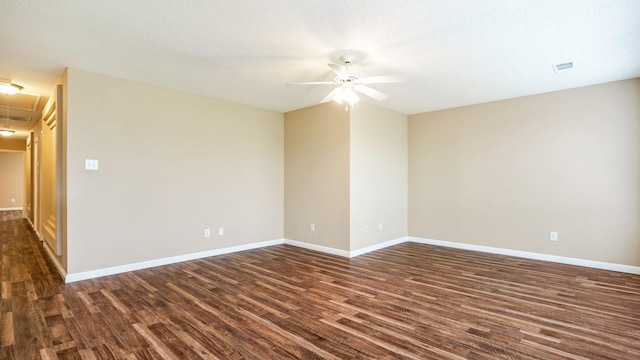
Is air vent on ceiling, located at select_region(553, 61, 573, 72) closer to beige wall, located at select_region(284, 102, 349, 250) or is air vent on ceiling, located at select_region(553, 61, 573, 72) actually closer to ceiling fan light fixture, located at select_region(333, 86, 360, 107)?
ceiling fan light fixture, located at select_region(333, 86, 360, 107)

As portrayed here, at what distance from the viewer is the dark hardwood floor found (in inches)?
88.3

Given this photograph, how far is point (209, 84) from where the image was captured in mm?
4262

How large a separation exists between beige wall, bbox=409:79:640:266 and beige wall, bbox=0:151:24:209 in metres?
14.0

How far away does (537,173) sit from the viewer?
4770 millimetres

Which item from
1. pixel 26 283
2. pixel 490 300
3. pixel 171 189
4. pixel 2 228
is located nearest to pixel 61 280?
pixel 26 283

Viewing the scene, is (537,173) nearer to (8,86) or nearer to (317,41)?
(317,41)

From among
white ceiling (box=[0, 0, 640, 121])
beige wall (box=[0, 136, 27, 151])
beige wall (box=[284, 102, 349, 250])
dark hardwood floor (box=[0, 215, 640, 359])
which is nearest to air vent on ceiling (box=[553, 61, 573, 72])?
white ceiling (box=[0, 0, 640, 121])

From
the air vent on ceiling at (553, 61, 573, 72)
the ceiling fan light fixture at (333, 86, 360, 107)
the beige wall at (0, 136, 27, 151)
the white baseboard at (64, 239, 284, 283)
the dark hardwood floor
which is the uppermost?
the air vent on ceiling at (553, 61, 573, 72)

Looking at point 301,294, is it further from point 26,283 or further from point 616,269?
point 616,269

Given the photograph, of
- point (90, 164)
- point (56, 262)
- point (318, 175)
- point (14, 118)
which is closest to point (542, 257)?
point (318, 175)

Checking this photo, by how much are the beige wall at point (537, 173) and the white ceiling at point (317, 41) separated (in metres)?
0.54

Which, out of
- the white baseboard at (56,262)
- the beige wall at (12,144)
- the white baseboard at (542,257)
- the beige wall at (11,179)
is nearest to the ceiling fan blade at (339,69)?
the white baseboard at (542,257)

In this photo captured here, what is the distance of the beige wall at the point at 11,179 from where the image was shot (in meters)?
11.2

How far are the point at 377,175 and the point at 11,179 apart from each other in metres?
13.5
